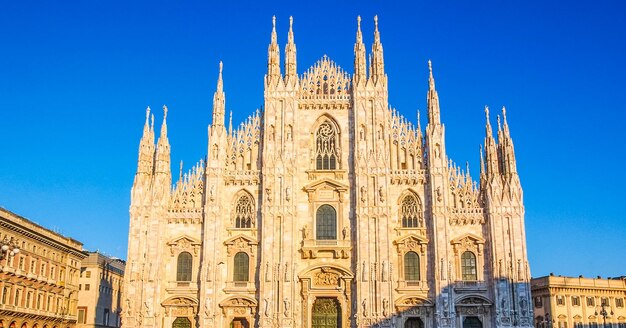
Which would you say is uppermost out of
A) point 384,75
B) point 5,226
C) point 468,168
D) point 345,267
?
point 384,75

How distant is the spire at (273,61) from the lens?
50.0m

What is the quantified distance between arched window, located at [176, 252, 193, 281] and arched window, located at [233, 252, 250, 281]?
3061 mm

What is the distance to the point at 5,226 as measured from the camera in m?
48.4

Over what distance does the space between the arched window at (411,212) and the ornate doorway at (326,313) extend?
7031 mm

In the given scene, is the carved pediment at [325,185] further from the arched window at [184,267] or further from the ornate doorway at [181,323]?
the ornate doorway at [181,323]

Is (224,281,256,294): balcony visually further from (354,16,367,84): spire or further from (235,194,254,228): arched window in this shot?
(354,16,367,84): spire

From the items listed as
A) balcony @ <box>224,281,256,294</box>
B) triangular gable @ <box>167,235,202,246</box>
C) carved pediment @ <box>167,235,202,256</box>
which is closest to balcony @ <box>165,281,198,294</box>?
carved pediment @ <box>167,235,202,256</box>

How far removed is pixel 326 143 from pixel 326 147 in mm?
298

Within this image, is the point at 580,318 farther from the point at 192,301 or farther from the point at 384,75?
the point at 192,301

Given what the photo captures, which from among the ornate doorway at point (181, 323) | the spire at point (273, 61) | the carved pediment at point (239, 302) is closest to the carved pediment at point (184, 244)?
the carved pediment at point (239, 302)

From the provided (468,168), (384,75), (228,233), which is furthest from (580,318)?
(228,233)

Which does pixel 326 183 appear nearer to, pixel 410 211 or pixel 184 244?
pixel 410 211

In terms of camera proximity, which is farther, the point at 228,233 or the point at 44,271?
the point at 44,271

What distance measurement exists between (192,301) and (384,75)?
2048 centimetres
